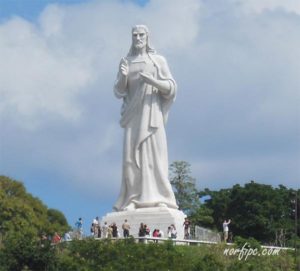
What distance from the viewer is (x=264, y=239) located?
6234 centimetres

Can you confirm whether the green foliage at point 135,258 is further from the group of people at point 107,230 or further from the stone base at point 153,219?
the stone base at point 153,219

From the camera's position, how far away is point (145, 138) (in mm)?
37438

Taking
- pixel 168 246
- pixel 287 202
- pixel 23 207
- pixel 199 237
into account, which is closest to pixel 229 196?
pixel 287 202

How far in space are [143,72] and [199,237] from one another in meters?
6.03

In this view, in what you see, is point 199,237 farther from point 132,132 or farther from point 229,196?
point 229,196

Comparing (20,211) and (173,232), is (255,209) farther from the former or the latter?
(173,232)

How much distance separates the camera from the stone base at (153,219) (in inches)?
1410

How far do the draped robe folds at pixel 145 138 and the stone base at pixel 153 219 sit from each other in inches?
32.4

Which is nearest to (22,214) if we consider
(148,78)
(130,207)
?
(130,207)

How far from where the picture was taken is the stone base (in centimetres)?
3581

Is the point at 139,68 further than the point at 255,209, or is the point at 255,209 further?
the point at 255,209

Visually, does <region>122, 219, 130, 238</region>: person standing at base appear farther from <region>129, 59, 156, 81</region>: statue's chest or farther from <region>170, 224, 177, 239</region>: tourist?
<region>129, 59, 156, 81</region>: statue's chest

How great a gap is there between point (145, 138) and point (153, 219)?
3.07 meters

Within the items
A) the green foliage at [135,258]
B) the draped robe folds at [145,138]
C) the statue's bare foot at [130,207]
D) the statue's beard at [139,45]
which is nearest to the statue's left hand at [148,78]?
the draped robe folds at [145,138]
